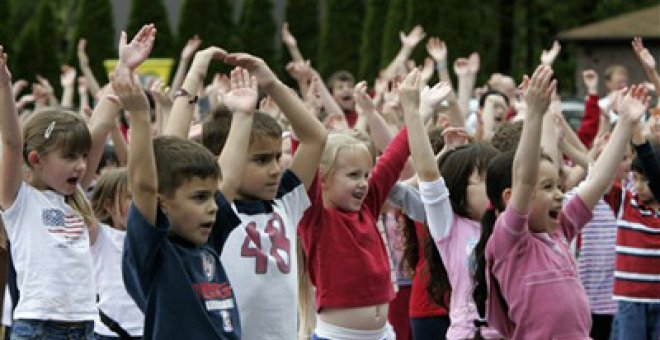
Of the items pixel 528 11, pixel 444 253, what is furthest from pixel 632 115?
pixel 528 11

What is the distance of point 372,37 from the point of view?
33062 mm

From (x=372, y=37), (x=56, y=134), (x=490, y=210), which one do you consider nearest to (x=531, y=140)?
(x=490, y=210)

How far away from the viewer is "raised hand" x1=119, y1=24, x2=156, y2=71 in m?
5.50

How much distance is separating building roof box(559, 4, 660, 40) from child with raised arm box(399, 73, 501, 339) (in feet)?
80.5

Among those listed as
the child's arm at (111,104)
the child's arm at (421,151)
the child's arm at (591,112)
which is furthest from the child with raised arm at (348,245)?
the child's arm at (591,112)

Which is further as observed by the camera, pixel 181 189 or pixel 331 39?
pixel 331 39

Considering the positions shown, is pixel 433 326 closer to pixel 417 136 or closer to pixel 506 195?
pixel 417 136

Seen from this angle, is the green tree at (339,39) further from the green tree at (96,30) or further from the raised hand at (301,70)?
the raised hand at (301,70)

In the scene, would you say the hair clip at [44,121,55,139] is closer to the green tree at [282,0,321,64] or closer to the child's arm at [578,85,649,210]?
the child's arm at [578,85,649,210]

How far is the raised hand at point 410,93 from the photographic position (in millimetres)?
6785

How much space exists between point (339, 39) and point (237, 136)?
29.0 metres

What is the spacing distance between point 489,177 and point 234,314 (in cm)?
147

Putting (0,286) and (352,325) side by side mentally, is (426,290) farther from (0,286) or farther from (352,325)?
(0,286)

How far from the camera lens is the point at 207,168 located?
5.46 m
